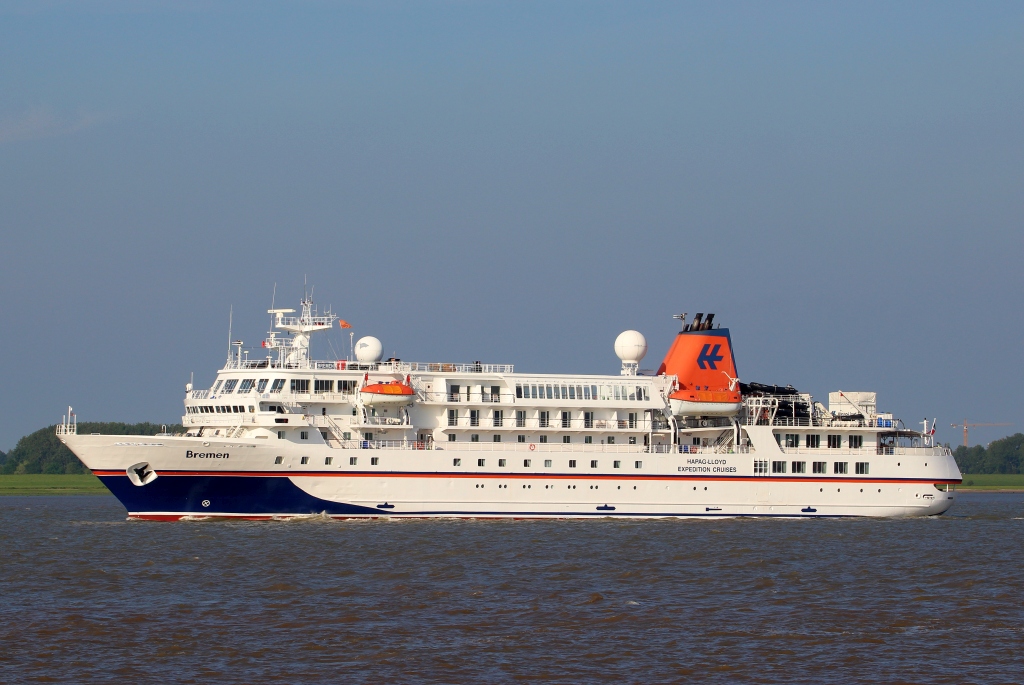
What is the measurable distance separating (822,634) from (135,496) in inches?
1136

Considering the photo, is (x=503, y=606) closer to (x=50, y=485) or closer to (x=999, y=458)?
(x=50, y=485)

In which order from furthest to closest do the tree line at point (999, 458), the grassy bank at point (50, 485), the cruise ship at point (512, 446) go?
the tree line at point (999, 458)
the grassy bank at point (50, 485)
the cruise ship at point (512, 446)

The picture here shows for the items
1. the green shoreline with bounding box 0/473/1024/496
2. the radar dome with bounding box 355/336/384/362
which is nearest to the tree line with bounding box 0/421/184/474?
the green shoreline with bounding box 0/473/1024/496

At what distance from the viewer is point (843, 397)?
52.3m

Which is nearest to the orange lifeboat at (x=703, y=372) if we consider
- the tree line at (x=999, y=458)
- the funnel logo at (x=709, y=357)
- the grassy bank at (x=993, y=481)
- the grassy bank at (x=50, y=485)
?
the funnel logo at (x=709, y=357)

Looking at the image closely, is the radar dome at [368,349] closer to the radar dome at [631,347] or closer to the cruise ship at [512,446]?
the cruise ship at [512,446]

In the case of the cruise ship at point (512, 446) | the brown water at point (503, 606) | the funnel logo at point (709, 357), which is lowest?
the brown water at point (503, 606)

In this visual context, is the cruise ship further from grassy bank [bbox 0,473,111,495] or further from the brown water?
grassy bank [bbox 0,473,111,495]

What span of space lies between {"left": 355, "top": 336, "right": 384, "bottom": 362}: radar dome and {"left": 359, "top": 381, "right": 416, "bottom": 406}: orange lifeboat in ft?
6.81

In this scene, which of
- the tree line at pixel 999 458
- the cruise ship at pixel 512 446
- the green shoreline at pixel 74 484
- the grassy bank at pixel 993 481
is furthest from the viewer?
the tree line at pixel 999 458

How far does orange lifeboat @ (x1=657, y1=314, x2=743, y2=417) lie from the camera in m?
50.3

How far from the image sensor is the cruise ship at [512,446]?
4475 centimetres

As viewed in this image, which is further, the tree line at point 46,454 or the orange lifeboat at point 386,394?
the tree line at point 46,454

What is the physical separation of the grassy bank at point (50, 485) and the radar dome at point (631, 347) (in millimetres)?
47273
